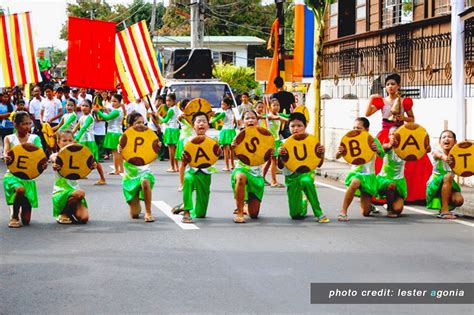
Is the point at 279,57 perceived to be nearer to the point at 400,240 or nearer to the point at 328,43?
the point at 328,43

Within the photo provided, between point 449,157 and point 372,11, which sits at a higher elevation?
point 372,11

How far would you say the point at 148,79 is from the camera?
20906mm

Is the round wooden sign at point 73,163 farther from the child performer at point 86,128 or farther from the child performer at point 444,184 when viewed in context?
the child performer at point 86,128

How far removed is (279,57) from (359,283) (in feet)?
48.0

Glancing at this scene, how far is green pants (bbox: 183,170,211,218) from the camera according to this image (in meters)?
12.1

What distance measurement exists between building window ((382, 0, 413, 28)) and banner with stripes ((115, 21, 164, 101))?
22.7 feet

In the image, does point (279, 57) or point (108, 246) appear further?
point (279, 57)

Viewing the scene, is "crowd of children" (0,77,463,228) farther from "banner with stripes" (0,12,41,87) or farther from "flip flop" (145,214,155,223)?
"banner with stripes" (0,12,41,87)

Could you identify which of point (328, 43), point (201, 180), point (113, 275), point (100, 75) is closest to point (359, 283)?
point (113, 275)

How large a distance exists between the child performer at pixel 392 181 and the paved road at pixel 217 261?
21 cm

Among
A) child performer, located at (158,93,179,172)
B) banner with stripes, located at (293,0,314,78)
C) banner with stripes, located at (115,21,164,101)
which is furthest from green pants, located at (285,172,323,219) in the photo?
banner with stripes, located at (293,0,314,78)

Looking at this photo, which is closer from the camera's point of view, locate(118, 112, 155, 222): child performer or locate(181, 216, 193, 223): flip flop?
locate(181, 216, 193, 223): flip flop

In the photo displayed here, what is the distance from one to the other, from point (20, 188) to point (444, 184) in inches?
212

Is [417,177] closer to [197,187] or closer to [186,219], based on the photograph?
[197,187]
